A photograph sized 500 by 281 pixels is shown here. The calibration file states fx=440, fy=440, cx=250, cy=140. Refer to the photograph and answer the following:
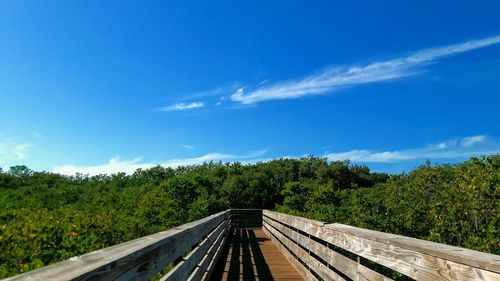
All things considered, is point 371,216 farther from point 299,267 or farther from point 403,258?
point 403,258

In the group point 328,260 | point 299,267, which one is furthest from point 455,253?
point 299,267

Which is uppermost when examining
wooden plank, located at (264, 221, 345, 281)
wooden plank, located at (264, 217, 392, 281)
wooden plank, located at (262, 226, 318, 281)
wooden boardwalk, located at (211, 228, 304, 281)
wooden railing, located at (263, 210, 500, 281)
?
wooden railing, located at (263, 210, 500, 281)

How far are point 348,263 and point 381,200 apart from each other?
8406 mm

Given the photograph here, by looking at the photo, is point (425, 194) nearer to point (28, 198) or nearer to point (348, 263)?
point (348, 263)

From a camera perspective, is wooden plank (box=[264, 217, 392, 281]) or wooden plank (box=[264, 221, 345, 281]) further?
wooden plank (box=[264, 221, 345, 281])

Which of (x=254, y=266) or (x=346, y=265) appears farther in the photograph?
(x=254, y=266)

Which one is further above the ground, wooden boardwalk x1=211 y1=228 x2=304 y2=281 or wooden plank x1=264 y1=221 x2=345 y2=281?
wooden plank x1=264 y1=221 x2=345 y2=281

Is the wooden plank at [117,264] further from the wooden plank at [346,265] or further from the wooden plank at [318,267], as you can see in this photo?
the wooden plank at [318,267]

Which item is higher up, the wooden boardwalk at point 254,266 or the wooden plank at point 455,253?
the wooden plank at point 455,253

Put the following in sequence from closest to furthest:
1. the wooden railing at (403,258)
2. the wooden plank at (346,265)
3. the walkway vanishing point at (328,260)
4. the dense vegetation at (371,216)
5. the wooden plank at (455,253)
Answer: the walkway vanishing point at (328,260) < the wooden plank at (455,253) < the wooden railing at (403,258) < the wooden plank at (346,265) < the dense vegetation at (371,216)

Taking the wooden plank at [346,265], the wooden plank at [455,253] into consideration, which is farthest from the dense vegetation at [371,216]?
the wooden plank at [455,253]

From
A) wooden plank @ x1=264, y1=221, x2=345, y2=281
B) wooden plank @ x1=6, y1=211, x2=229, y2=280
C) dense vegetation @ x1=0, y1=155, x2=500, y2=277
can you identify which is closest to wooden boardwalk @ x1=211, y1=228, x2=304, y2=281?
wooden plank @ x1=264, y1=221, x2=345, y2=281

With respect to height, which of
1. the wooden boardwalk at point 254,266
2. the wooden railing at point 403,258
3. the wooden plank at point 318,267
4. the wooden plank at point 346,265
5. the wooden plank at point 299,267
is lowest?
the wooden boardwalk at point 254,266

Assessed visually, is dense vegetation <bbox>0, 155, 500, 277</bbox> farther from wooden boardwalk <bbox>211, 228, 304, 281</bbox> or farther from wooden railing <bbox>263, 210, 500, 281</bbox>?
wooden railing <bbox>263, 210, 500, 281</bbox>
